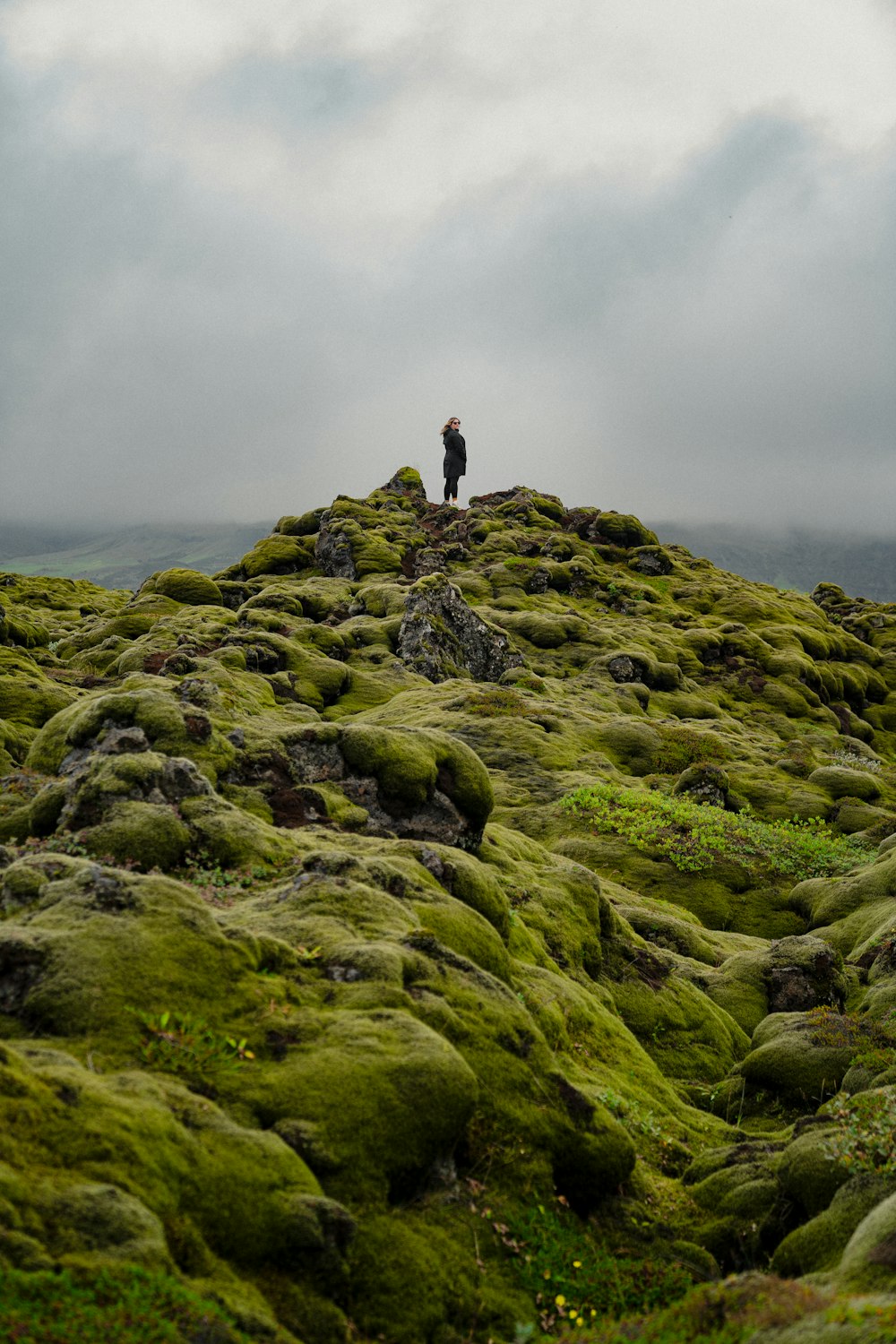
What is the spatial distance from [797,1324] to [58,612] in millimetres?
89471

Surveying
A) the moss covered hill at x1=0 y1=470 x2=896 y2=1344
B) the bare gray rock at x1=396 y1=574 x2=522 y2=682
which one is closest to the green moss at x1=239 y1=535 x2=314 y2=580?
the bare gray rock at x1=396 y1=574 x2=522 y2=682

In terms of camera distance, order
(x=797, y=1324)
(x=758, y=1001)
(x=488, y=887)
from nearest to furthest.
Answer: (x=797, y=1324), (x=488, y=887), (x=758, y=1001)

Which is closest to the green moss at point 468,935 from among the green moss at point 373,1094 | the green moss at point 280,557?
the green moss at point 373,1094

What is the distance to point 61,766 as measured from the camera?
21609 millimetres

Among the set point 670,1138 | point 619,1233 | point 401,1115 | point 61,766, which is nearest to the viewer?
point 401,1115

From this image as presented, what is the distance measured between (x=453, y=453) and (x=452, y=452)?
164 mm

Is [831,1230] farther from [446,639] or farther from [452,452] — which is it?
[452,452]

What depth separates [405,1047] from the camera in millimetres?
11859

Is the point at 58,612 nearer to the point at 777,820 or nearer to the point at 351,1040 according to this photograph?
the point at 777,820

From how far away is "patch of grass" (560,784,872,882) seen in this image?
35688mm

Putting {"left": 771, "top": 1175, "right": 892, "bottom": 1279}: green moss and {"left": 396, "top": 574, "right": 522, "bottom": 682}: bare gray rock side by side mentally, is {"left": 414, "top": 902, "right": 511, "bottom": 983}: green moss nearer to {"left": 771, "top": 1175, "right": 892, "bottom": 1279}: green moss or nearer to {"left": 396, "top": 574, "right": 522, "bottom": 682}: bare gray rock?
{"left": 771, "top": 1175, "right": 892, "bottom": 1279}: green moss

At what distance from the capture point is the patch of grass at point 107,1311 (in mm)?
6605

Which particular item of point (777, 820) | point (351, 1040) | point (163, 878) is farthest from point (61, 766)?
point (777, 820)

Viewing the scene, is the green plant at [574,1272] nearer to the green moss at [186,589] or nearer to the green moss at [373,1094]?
the green moss at [373,1094]
